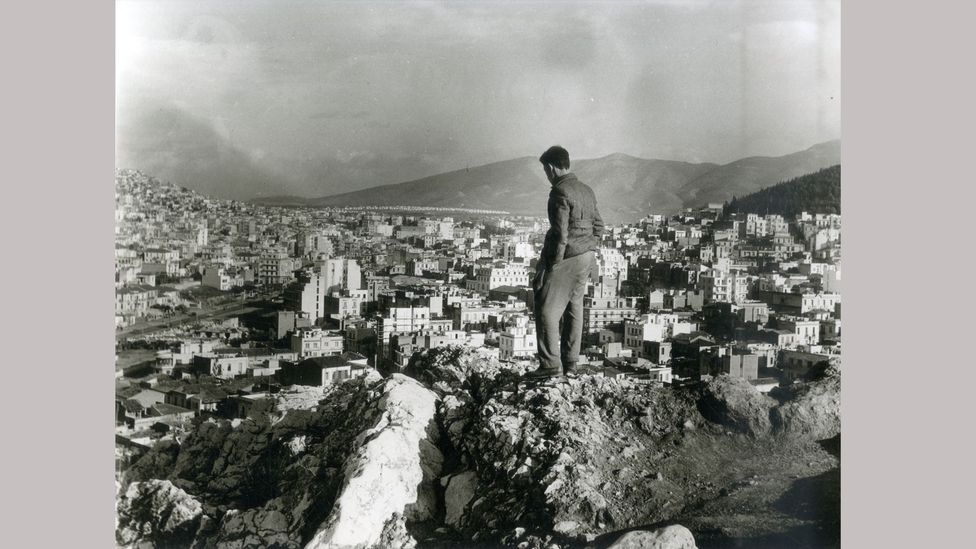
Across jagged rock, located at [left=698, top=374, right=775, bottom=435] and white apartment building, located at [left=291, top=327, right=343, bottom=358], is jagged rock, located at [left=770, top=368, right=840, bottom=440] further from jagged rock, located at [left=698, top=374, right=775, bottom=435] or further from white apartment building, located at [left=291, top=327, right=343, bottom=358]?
white apartment building, located at [left=291, top=327, right=343, bottom=358]

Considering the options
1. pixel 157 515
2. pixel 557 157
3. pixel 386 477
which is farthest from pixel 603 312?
pixel 157 515

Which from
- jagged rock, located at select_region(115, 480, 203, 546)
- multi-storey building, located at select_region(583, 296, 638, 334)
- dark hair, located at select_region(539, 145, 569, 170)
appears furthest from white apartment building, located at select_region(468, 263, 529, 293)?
jagged rock, located at select_region(115, 480, 203, 546)

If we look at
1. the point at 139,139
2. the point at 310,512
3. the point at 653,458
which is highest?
the point at 139,139

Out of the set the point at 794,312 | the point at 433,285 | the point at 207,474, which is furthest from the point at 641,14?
the point at 207,474

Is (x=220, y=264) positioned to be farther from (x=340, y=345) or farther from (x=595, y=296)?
(x=595, y=296)

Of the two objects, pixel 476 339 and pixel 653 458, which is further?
pixel 476 339
